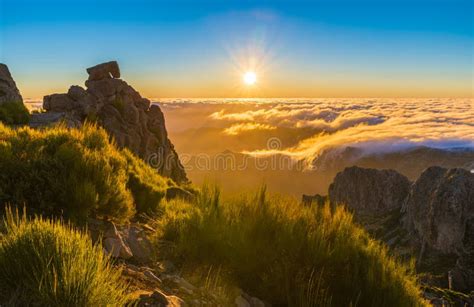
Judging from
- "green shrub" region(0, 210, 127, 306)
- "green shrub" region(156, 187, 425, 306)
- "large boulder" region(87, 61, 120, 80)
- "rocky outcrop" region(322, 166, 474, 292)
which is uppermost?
"large boulder" region(87, 61, 120, 80)

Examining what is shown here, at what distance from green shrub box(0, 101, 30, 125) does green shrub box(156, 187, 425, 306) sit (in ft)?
48.9

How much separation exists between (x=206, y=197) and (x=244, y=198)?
86 centimetres

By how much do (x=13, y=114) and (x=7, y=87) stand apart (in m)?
6.96

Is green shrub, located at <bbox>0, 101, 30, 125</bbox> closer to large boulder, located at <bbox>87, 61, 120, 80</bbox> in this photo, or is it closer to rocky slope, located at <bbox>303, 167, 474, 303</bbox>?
large boulder, located at <bbox>87, 61, 120, 80</bbox>

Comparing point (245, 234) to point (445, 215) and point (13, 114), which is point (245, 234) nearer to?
point (13, 114)

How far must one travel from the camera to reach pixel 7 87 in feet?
83.0

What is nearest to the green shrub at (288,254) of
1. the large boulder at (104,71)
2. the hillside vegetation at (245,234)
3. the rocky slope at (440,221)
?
the hillside vegetation at (245,234)

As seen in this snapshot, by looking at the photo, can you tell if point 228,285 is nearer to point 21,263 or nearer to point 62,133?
point 21,263

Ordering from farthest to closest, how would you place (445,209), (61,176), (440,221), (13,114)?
(440,221), (445,209), (13,114), (61,176)

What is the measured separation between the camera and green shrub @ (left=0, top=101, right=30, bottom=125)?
18906 mm

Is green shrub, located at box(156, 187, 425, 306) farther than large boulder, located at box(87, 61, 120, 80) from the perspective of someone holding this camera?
No

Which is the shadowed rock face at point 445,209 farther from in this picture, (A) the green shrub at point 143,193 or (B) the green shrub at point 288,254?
(B) the green shrub at point 288,254

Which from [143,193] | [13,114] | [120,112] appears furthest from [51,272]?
[120,112]

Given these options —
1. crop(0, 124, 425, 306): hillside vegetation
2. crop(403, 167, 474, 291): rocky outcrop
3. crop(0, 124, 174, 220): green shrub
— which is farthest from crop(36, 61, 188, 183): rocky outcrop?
crop(403, 167, 474, 291): rocky outcrop
